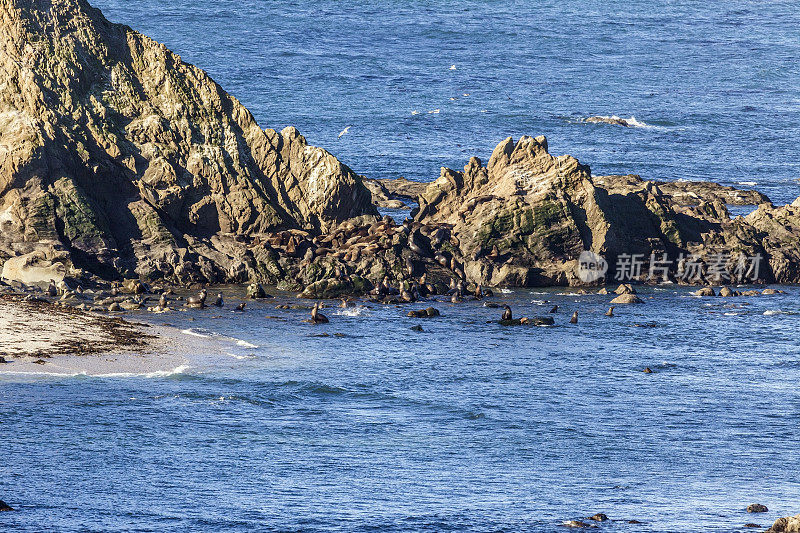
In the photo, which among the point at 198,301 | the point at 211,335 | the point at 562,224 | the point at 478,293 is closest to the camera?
the point at 211,335

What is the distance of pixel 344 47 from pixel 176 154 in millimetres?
107799

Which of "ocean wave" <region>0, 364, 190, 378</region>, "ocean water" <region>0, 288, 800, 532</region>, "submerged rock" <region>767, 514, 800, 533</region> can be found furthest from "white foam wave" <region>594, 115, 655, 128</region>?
A: "submerged rock" <region>767, 514, 800, 533</region>

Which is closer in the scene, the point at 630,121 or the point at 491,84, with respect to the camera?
the point at 630,121

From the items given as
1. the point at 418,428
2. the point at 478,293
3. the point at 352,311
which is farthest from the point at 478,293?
the point at 418,428

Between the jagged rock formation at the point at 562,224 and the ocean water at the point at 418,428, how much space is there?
6.27 m

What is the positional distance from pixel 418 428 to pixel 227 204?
29365 millimetres

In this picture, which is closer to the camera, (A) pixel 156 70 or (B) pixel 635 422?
(B) pixel 635 422

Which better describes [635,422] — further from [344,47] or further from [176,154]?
[344,47]

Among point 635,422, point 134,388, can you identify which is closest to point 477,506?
point 635,422

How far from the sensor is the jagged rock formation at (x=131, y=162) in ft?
224

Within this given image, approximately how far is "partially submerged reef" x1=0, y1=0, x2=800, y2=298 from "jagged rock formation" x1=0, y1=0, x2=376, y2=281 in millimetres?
92

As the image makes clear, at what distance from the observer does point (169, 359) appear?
54.8 m

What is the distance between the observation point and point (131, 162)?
237 ft

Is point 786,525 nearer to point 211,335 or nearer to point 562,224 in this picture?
point 211,335
